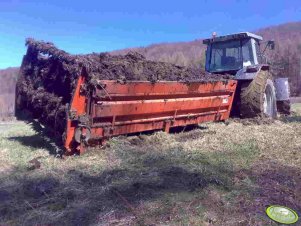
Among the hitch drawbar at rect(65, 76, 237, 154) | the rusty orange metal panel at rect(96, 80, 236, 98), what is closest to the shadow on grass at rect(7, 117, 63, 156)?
the hitch drawbar at rect(65, 76, 237, 154)

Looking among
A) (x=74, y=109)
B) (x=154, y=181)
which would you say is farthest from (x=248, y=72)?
(x=154, y=181)

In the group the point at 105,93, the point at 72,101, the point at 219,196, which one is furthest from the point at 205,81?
the point at 219,196

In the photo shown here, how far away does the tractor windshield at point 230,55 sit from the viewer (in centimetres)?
865

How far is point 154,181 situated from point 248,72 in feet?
15.8

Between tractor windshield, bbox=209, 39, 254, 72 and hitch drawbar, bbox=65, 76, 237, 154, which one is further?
tractor windshield, bbox=209, 39, 254, 72

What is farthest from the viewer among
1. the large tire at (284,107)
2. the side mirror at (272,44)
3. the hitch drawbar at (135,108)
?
the large tire at (284,107)

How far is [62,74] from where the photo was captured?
562 centimetres

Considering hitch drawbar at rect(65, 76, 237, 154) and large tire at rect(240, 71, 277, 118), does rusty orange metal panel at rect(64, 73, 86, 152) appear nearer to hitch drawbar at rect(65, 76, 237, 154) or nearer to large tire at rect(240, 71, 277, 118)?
hitch drawbar at rect(65, 76, 237, 154)

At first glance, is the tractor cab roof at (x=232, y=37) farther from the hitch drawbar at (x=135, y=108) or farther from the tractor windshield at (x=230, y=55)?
the hitch drawbar at (x=135, y=108)

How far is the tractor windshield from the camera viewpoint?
8648 mm

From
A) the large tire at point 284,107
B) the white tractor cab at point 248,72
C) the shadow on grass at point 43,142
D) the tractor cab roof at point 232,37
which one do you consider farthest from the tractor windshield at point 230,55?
the shadow on grass at point 43,142

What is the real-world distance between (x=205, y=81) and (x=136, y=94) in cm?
176

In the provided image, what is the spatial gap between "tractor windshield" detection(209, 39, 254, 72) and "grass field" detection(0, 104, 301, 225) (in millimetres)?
2975

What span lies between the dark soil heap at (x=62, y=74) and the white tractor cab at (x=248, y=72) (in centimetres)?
127
